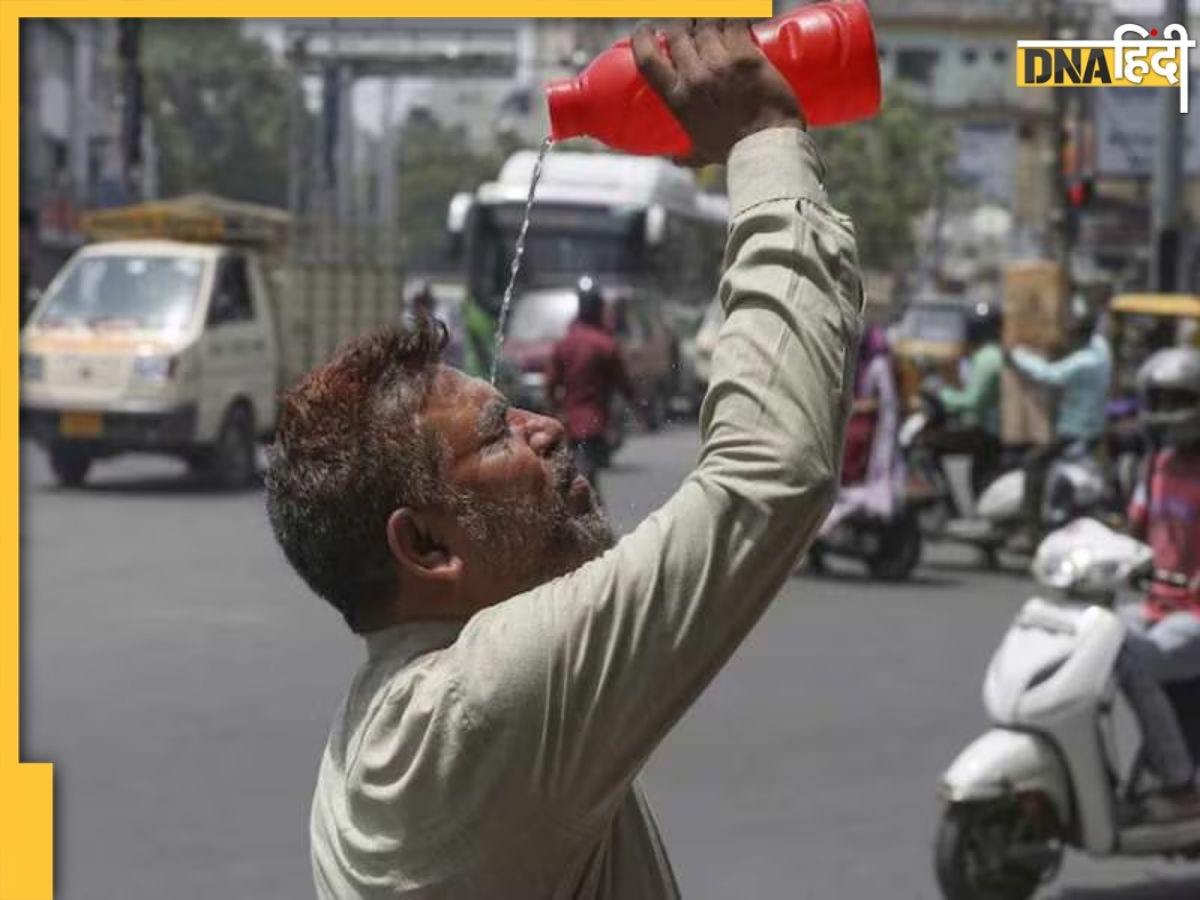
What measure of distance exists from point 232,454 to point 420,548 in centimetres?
1787

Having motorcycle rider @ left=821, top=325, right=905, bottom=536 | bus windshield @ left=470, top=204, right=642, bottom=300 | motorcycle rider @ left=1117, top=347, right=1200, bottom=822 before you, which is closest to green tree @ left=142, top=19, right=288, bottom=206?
bus windshield @ left=470, top=204, right=642, bottom=300

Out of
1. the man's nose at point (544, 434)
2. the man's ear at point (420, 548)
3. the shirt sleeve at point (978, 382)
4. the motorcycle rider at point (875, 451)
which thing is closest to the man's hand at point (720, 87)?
the man's nose at point (544, 434)

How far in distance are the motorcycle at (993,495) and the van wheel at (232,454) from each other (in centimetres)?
575

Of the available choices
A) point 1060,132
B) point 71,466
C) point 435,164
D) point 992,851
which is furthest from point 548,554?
point 435,164

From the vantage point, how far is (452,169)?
70.9 m

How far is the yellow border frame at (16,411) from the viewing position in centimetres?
349

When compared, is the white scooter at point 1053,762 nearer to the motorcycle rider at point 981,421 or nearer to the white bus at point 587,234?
the motorcycle rider at point 981,421

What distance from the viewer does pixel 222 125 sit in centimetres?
5875

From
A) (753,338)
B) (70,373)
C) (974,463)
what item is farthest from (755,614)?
(70,373)

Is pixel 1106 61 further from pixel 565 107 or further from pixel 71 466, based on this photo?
pixel 71 466

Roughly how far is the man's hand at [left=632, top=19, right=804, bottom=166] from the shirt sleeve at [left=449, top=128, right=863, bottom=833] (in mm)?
20

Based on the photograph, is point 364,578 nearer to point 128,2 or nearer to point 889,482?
point 128,2

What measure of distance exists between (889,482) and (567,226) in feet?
50.8

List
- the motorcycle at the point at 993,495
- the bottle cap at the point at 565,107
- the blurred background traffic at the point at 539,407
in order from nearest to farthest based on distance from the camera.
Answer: the bottle cap at the point at 565,107
the blurred background traffic at the point at 539,407
the motorcycle at the point at 993,495
